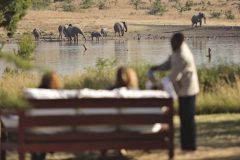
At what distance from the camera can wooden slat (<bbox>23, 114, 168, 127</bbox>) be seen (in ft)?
25.8

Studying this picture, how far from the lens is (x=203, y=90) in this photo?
16859 mm

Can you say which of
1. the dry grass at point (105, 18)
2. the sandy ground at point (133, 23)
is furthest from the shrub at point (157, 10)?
the sandy ground at point (133, 23)

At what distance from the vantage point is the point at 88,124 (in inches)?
314

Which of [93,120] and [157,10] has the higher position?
[93,120]

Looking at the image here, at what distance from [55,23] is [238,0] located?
2585cm

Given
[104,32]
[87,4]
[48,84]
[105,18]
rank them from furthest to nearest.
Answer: [87,4]
[105,18]
[104,32]
[48,84]

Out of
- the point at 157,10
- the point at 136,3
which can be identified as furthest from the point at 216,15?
the point at 136,3

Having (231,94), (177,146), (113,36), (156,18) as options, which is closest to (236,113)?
(231,94)

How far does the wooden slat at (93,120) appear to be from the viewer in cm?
787

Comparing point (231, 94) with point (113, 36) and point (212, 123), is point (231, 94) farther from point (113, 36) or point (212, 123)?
point (113, 36)

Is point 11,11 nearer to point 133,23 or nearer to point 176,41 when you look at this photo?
point 176,41

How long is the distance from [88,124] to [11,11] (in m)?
17.8

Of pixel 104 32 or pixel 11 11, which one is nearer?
pixel 11 11

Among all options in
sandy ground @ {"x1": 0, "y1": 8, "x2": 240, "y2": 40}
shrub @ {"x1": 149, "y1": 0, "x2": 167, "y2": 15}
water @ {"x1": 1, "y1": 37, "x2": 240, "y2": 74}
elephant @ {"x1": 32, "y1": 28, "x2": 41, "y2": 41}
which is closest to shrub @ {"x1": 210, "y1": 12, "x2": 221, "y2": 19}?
sandy ground @ {"x1": 0, "y1": 8, "x2": 240, "y2": 40}
